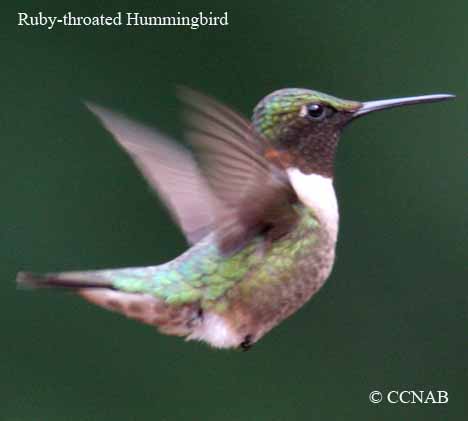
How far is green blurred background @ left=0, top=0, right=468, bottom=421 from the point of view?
426 centimetres

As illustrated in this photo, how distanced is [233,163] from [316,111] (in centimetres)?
42

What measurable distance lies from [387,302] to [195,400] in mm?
880

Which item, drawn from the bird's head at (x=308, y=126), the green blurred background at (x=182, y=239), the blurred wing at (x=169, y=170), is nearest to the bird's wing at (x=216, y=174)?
the blurred wing at (x=169, y=170)

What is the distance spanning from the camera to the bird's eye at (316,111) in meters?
2.11

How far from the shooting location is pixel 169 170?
214cm

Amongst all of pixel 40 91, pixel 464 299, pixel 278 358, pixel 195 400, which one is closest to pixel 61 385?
pixel 195 400

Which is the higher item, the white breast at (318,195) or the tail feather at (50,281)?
the white breast at (318,195)

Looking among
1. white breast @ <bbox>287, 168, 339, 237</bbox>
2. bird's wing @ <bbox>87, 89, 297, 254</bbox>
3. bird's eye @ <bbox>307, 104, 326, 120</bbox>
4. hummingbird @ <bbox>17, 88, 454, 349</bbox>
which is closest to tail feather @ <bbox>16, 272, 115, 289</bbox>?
hummingbird @ <bbox>17, 88, 454, 349</bbox>

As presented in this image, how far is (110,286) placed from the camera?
196 centimetres

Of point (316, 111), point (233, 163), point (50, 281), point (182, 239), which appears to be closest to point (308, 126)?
point (316, 111)

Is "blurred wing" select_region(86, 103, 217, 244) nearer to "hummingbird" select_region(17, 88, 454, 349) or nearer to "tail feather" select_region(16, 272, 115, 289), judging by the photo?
"hummingbird" select_region(17, 88, 454, 349)

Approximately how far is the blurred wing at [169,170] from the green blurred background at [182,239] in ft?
6.51

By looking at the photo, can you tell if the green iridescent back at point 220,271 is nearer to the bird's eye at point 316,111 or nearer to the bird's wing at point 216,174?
the bird's wing at point 216,174

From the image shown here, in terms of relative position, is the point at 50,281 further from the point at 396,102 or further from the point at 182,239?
the point at 182,239
